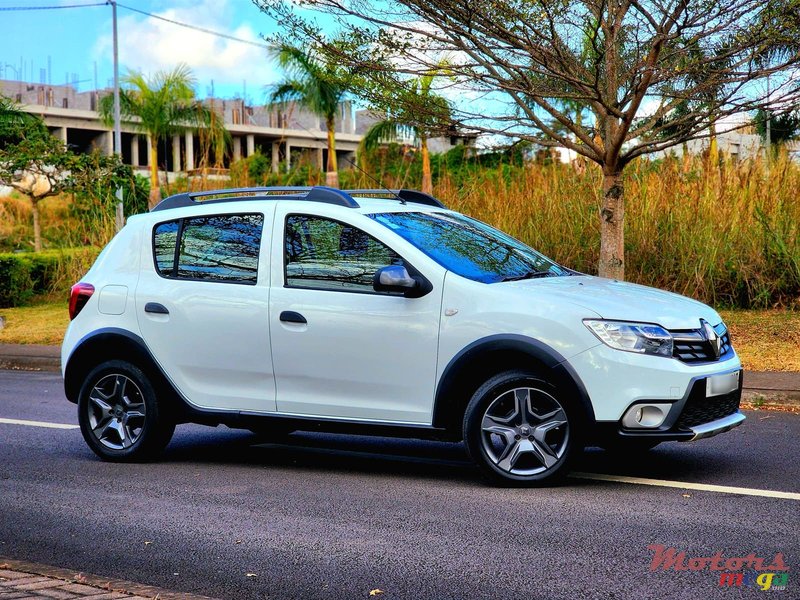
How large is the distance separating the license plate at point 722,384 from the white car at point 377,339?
1 cm

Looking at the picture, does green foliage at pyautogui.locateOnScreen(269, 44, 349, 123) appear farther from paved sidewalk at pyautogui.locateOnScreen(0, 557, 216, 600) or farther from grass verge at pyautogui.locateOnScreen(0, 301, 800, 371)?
paved sidewalk at pyautogui.locateOnScreen(0, 557, 216, 600)

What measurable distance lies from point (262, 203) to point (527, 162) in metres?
11.1

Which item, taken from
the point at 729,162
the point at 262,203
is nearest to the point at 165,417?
the point at 262,203

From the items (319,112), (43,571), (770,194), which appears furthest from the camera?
(319,112)

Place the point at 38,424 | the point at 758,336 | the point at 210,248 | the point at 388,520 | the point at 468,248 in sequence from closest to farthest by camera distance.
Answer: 1. the point at 388,520
2. the point at 468,248
3. the point at 210,248
4. the point at 38,424
5. the point at 758,336

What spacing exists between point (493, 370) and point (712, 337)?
130cm

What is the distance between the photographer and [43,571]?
16.1 feet

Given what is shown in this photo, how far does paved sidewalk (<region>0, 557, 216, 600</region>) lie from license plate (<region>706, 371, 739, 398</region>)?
3158mm

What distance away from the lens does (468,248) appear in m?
7.12

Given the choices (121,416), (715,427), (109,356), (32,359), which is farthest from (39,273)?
(715,427)

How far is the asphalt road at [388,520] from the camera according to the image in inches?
190

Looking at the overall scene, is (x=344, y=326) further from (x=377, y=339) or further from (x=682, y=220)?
(x=682, y=220)

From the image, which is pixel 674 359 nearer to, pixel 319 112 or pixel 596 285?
pixel 596 285

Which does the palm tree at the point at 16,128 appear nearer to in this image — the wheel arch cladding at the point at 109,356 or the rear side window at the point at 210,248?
the wheel arch cladding at the point at 109,356
